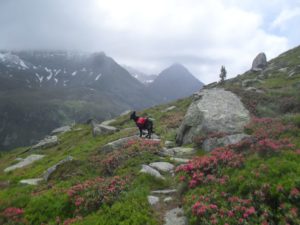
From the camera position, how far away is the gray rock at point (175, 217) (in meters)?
11.0

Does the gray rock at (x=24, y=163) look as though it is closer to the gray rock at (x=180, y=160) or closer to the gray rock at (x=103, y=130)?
the gray rock at (x=103, y=130)

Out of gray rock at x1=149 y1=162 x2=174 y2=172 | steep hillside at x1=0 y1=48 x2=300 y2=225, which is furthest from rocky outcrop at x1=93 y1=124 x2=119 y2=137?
gray rock at x1=149 y1=162 x2=174 y2=172

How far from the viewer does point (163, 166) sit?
16984 mm

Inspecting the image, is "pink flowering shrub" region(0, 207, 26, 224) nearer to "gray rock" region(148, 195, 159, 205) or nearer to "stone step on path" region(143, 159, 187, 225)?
"gray rock" region(148, 195, 159, 205)

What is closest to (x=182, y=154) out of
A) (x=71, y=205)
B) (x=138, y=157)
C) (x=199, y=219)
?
(x=138, y=157)

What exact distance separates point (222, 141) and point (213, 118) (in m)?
3.90

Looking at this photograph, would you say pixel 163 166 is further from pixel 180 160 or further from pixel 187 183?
pixel 187 183

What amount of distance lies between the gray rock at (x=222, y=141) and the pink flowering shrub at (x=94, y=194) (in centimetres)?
638

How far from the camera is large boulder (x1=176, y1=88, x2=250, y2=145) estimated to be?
21.2 meters

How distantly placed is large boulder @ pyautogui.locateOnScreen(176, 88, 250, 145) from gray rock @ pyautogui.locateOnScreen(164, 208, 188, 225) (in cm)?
976

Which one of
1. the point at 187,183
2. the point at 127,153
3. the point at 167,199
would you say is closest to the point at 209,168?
the point at 187,183

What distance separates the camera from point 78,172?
18344mm

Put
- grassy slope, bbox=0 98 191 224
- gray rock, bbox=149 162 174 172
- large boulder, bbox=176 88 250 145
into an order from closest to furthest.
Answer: grassy slope, bbox=0 98 191 224 → gray rock, bbox=149 162 174 172 → large boulder, bbox=176 88 250 145

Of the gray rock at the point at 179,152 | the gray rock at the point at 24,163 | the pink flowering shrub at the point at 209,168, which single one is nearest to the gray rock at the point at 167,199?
the pink flowering shrub at the point at 209,168
